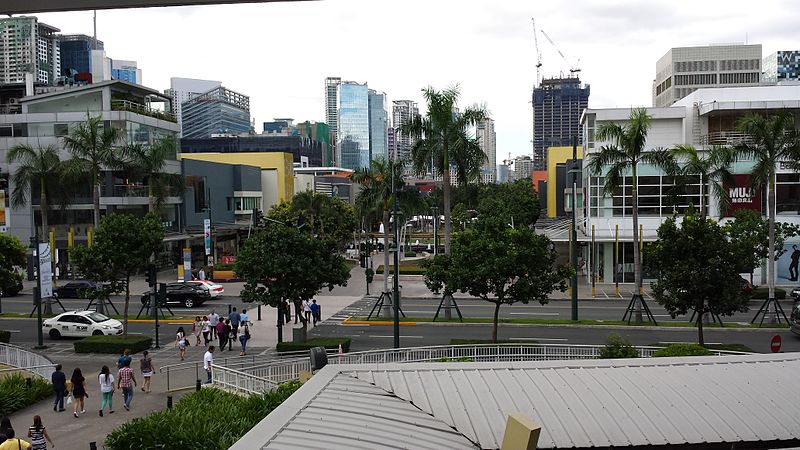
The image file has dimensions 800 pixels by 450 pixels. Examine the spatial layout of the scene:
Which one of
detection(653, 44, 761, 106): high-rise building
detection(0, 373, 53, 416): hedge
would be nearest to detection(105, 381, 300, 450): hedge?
detection(0, 373, 53, 416): hedge

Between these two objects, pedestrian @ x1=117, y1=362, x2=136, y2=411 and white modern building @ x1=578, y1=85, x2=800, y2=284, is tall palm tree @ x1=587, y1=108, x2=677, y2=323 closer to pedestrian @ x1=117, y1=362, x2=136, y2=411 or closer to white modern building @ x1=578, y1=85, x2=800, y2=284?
white modern building @ x1=578, y1=85, x2=800, y2=284

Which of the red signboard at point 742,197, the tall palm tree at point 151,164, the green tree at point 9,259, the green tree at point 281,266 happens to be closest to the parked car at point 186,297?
the tall palm tree at point 151,164

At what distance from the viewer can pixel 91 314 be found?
32.3 meters

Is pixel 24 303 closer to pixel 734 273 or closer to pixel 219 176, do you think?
pixel 219 176

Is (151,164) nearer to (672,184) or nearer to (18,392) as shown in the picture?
(18,392)

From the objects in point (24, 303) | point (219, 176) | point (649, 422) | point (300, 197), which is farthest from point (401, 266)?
point (649, 422)

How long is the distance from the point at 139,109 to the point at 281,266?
1452 inches

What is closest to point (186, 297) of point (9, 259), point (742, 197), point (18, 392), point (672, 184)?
point (9, 259)

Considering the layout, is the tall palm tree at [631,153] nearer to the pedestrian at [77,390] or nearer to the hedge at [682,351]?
the hedge at [682,351]

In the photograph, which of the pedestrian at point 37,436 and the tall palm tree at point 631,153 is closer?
the pedestrian at point 37,436

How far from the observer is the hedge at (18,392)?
2008cm

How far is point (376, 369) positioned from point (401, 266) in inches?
1873

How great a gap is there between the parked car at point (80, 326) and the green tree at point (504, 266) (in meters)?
15.4

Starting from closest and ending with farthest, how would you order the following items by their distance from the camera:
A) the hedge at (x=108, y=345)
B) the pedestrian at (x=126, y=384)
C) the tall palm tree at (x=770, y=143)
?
1. the pedestrian at (x=126, y=384)
2. the hedge at (x=108, y=345)
3. the tall palm tree at (x=770, y=143)
